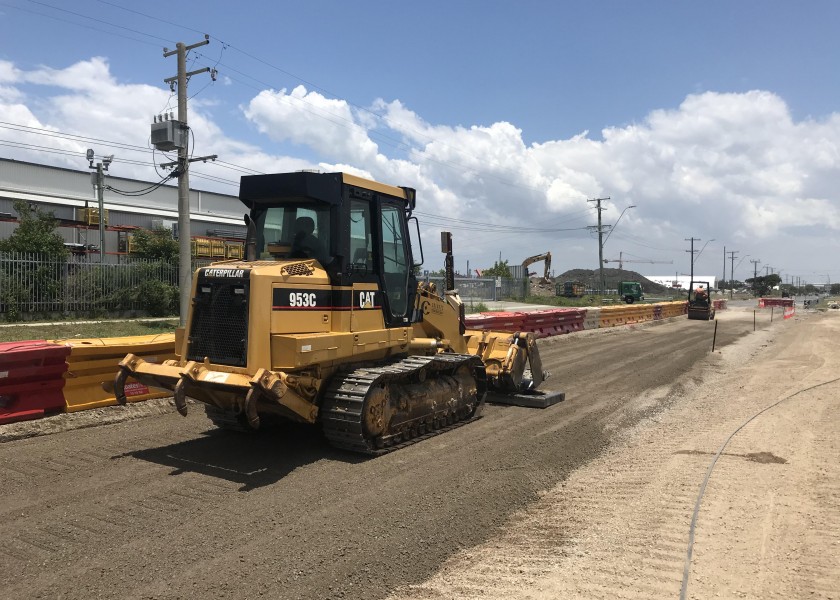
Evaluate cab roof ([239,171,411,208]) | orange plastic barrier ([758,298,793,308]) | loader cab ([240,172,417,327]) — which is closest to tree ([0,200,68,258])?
cab roof ([239,171,411,208])

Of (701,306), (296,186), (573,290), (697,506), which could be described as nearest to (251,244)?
(296,186)

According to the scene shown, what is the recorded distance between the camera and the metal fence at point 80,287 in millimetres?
19594

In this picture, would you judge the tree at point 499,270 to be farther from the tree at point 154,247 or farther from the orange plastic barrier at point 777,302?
the tree at point 154,247

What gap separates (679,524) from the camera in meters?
4.99

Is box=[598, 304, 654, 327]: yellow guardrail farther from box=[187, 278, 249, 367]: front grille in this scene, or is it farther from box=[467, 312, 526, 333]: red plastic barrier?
box=[187, 278, 249, 367]: front grille

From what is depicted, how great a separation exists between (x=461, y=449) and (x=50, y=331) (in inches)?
580

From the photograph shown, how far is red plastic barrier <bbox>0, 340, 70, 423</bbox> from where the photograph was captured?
743 centimetres

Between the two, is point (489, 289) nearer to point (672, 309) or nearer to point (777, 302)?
point (672, 309)

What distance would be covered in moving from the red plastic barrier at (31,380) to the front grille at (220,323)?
2505mm

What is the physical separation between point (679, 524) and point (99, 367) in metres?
7.37

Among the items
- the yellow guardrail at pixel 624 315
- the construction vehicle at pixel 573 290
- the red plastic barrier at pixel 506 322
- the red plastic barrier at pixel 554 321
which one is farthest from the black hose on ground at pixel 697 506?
the construction vehicle at pixel 573 290

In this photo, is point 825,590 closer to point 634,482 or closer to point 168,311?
point 634,482

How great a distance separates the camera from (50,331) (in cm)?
1720

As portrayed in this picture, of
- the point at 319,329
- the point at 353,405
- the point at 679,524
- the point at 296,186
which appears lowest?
the point at 679,524
